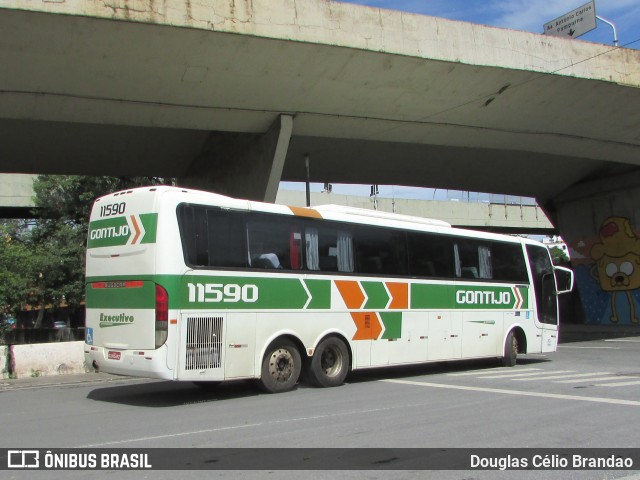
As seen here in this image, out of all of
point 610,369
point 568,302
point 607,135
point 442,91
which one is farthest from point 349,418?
point 568,302

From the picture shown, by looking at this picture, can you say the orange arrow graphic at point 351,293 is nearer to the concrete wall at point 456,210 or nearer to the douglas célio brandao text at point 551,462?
the douglas célio brandao text at point 551,462

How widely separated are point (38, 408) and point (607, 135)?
20198mm

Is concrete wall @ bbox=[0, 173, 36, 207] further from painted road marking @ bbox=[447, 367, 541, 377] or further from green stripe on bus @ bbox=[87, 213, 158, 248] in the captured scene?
painted road marking @ bbox=[447, 367, 541, 377]

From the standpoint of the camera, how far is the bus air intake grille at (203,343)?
9.36 metres

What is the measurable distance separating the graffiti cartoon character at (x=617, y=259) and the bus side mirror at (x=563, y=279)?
12.9m

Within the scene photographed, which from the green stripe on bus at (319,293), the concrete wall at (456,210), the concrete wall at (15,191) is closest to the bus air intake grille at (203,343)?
the green stripe on bus at (319,293)

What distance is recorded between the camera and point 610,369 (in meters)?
14.0

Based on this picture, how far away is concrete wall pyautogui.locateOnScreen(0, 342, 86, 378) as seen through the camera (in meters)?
14.0

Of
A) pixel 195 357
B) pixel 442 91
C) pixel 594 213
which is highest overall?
pixel 442 91

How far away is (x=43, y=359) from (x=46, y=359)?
68 millimetres

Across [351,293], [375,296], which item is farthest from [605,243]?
[351,293]

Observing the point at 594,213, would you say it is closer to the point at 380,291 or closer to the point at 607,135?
the point at 607,135

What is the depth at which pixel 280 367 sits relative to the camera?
423 inches

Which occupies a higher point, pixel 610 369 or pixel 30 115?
pixel 30 115
